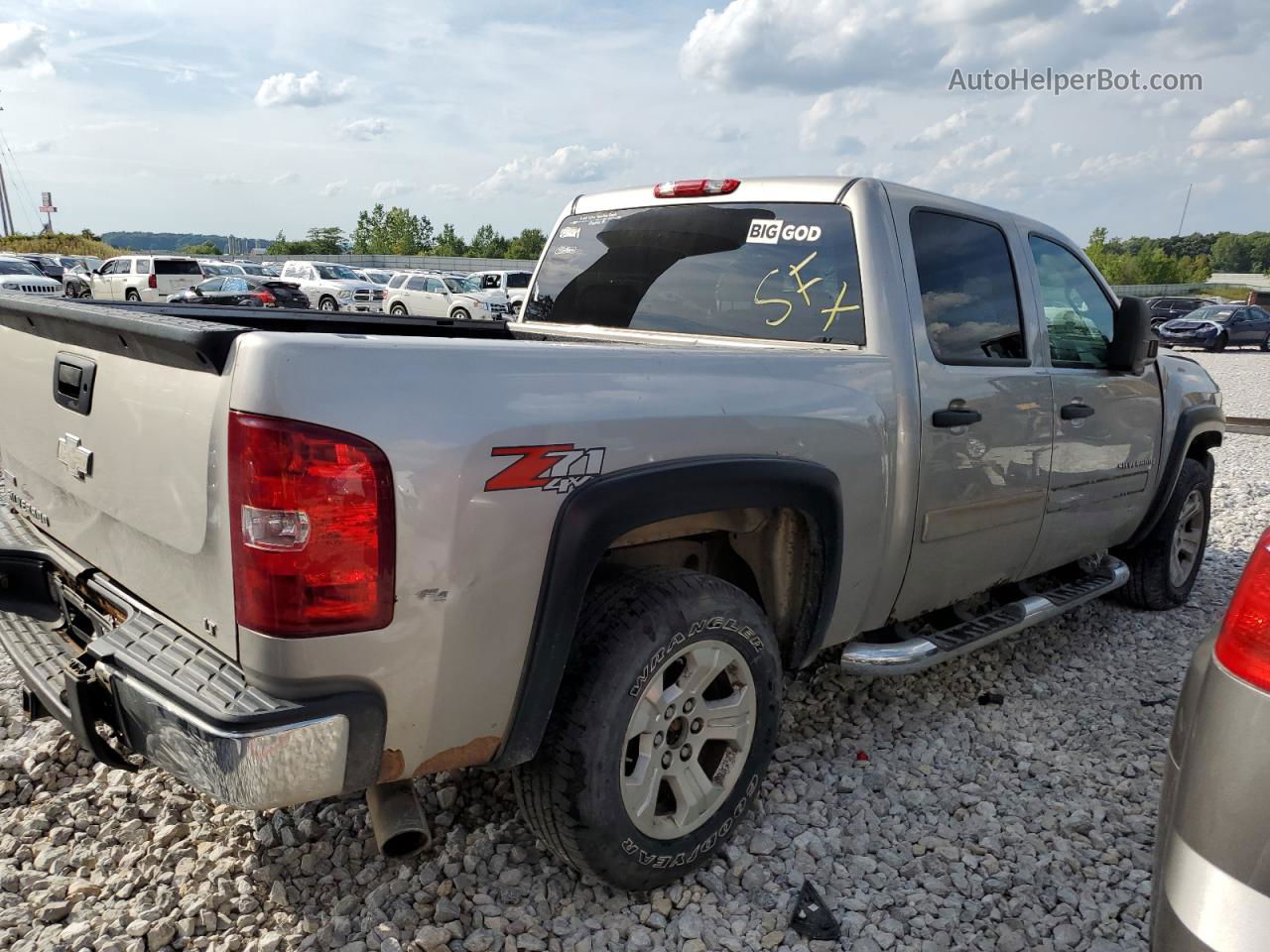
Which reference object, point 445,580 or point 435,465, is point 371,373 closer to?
point 435,465

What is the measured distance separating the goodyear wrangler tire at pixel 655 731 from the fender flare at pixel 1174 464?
2.90 metres

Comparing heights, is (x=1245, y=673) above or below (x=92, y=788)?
above

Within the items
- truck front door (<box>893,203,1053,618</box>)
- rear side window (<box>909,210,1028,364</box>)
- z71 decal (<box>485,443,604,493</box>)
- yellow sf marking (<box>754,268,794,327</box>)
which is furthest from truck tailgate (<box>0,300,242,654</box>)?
rear side window (<box>909,210,1028,364</box>)

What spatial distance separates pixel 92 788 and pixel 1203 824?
305 cm

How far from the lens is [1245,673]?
1540 millimetres

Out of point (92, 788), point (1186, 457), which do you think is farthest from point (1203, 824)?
point (1186, 457)

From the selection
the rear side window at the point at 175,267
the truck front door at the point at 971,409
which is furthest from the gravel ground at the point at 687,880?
the rear side window at the point at 175,267

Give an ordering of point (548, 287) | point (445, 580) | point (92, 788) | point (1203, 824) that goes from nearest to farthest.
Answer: point (1203, 824)
point (445, 580)
point (92, 788)
point (548, 287)

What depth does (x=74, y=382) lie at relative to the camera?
2.31m

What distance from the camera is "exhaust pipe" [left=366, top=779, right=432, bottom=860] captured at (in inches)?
83.8

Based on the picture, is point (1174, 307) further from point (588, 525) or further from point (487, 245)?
point (487, 245)

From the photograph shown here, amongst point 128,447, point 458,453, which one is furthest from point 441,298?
point 458,453

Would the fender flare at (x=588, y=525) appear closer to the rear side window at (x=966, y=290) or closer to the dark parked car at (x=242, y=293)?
the rear side window at (x=966, y=290)

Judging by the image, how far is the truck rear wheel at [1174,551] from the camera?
187 inches
